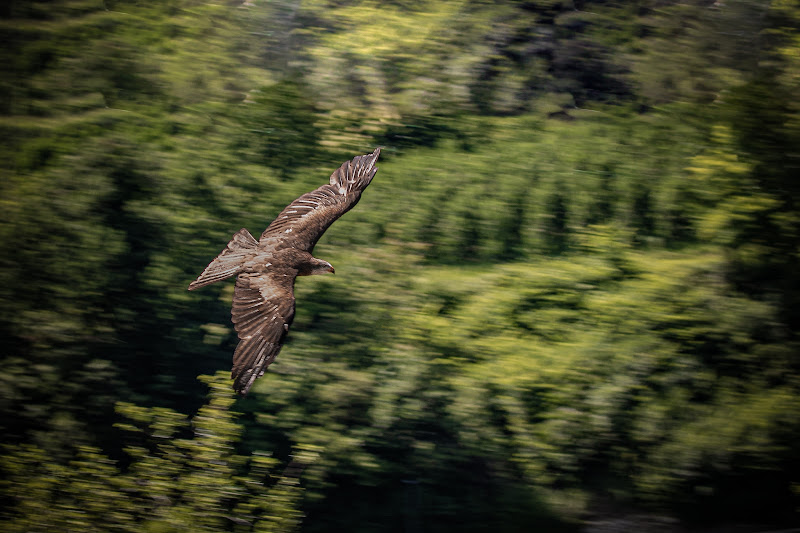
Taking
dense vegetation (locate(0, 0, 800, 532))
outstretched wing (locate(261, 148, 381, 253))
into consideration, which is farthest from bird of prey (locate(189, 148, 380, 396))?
dense vegetation (locate(0, 0, 800, 532))

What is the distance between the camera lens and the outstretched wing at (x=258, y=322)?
10.6ft

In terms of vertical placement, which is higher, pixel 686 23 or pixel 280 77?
pixel 686 23

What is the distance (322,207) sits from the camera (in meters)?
4.05

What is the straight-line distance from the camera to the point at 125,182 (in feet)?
15.8

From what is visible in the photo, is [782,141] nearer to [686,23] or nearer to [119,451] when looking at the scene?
[686,23]

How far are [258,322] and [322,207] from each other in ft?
3.37

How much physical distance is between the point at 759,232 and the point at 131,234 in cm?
462

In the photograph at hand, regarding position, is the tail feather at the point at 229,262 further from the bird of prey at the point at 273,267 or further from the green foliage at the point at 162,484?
the green foliage at the point at 162,484

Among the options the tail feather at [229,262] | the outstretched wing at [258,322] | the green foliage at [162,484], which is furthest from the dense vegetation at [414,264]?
the outstretched wing at [258,322]

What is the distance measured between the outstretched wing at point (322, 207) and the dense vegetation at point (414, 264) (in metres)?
0.55

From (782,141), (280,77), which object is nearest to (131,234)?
(280,77)

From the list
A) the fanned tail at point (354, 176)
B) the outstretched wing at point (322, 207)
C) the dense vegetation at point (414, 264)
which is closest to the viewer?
the dense vegetation at point (414, 264)

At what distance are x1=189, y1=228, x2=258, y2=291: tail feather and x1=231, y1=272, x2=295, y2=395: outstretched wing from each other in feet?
0.89

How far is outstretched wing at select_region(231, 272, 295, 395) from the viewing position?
324 cm
